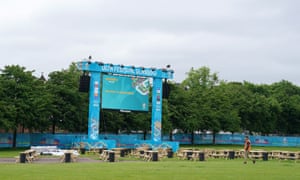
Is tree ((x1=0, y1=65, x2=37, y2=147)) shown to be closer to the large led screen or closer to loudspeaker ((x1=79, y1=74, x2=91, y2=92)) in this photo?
loudspeaker ((x1=79, y1=74, x2=91, y2=92))

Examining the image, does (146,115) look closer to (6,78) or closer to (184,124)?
(184,124)

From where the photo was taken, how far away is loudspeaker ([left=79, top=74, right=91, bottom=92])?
4056 centimetres

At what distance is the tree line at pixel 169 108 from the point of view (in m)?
44.4

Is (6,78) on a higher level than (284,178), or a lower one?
higher

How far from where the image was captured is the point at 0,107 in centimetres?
4100

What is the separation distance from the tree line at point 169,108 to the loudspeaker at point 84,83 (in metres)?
6.00

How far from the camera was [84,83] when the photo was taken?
40.7m

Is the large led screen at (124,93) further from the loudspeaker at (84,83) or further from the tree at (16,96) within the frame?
the tree at (16,96)

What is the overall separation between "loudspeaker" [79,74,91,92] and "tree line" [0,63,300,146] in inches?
236

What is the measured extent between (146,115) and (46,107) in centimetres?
1505

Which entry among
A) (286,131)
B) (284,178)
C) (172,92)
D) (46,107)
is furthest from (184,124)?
(284,178)

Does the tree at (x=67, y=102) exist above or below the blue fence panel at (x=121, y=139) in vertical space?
above

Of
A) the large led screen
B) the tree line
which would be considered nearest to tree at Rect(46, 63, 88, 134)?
the tree line

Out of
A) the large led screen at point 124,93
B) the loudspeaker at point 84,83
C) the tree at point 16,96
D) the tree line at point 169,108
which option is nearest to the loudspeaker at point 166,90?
the tree line at point 169,108
